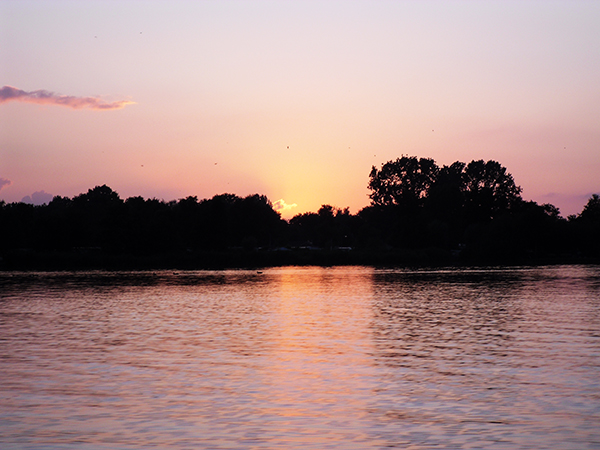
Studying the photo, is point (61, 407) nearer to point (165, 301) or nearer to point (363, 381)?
point (363, 381)

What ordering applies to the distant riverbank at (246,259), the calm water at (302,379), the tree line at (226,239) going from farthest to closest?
1. the tree line at (226,239)
2. the distant riverbank at (246,259)
3. the calm water at (302,379)

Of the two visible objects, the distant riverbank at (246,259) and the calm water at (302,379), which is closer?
the calm water at (302,379)

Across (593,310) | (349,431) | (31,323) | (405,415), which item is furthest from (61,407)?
(593,310)

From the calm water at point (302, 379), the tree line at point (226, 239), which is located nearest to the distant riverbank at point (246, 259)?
the tree line at point (226, 239)

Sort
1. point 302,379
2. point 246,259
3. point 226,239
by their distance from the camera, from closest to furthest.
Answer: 1. point 302,379
2. point 246,259
3. point 226,239

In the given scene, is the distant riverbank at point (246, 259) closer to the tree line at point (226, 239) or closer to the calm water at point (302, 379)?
the tree line at point (226, 239)

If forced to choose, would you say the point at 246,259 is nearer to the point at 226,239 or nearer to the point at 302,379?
the point at 226,239

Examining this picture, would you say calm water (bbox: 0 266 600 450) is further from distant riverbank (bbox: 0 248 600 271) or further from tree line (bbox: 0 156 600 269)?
tree line (bbox: 0 156 600 269)

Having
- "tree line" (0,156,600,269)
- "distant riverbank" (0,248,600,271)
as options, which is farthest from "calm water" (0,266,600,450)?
"tree line" (0,156,600,269)

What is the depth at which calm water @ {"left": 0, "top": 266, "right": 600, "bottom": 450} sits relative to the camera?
13.5m

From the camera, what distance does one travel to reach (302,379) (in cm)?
1939

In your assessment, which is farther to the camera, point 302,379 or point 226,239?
point 226,239

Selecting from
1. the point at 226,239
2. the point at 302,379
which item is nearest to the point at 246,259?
the point at 226,239

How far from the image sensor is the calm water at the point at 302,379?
1355cm
